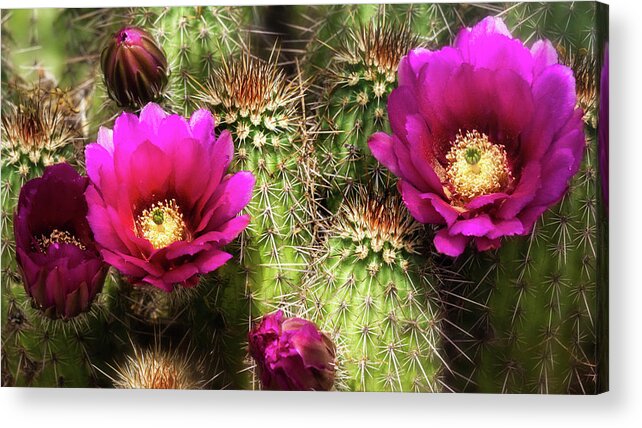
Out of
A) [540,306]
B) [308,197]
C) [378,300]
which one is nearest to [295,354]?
[378,300]

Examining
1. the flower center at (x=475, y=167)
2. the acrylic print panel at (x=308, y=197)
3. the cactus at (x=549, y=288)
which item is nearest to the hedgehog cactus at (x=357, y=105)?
the acrylic print panel at (x=308, y=197)

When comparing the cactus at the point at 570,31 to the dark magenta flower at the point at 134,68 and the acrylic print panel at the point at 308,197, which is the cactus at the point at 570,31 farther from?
the dark magenta flower at the point at 134,68

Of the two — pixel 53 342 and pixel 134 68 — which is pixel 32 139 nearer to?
pixel 134 68

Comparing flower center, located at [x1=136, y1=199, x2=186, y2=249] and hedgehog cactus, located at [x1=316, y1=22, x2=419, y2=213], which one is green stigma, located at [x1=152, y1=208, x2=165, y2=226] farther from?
hedgehog cactus, located at [x1=316, y1=22, x2=419, y2=213]

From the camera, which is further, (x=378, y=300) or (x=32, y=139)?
(x=32, y=139)

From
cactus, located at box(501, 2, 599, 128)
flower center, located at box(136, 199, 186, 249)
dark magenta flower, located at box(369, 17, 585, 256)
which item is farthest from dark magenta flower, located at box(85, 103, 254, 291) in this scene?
cactus, located at box(501, 2, 599, 128)
